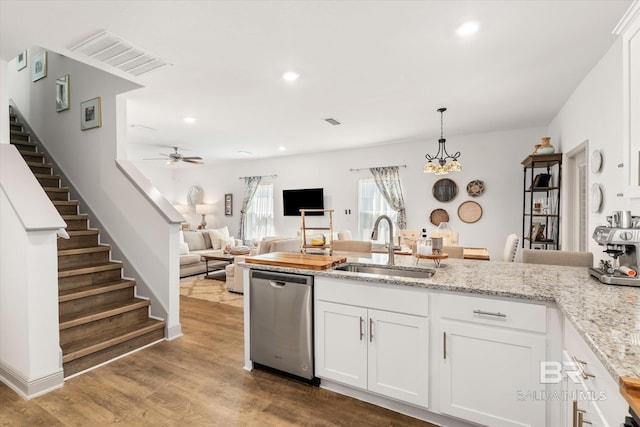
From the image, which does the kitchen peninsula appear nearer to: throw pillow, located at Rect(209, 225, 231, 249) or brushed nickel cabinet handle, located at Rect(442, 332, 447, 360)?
brushed nickel cabinet handle, located at Rect(442, 332, 447, 360)

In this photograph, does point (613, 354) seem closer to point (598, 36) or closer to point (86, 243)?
point (598, 36)

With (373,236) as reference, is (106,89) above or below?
above

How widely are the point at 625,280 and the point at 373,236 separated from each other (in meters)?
1.37

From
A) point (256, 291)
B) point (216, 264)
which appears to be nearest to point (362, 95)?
point (256, 291)

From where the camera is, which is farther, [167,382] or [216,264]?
[216,264]

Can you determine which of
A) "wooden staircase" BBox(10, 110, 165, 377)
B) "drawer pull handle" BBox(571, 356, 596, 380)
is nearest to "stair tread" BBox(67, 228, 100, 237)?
"wooden staircase" BBox(10, 110, 165, 377)

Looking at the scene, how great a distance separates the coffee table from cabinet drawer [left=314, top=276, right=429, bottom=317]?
3853 millimetres

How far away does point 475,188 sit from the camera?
5.51 meters

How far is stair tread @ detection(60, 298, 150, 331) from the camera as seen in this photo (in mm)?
2631

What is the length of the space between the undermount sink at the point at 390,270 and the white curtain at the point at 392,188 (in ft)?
12.6

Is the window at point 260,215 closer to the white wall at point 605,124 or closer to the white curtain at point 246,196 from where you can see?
the white curtain at point 246,196

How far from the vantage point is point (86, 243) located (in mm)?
3535

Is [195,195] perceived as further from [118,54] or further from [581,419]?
[581,419]

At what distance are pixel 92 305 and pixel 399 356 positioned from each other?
9.37ft
